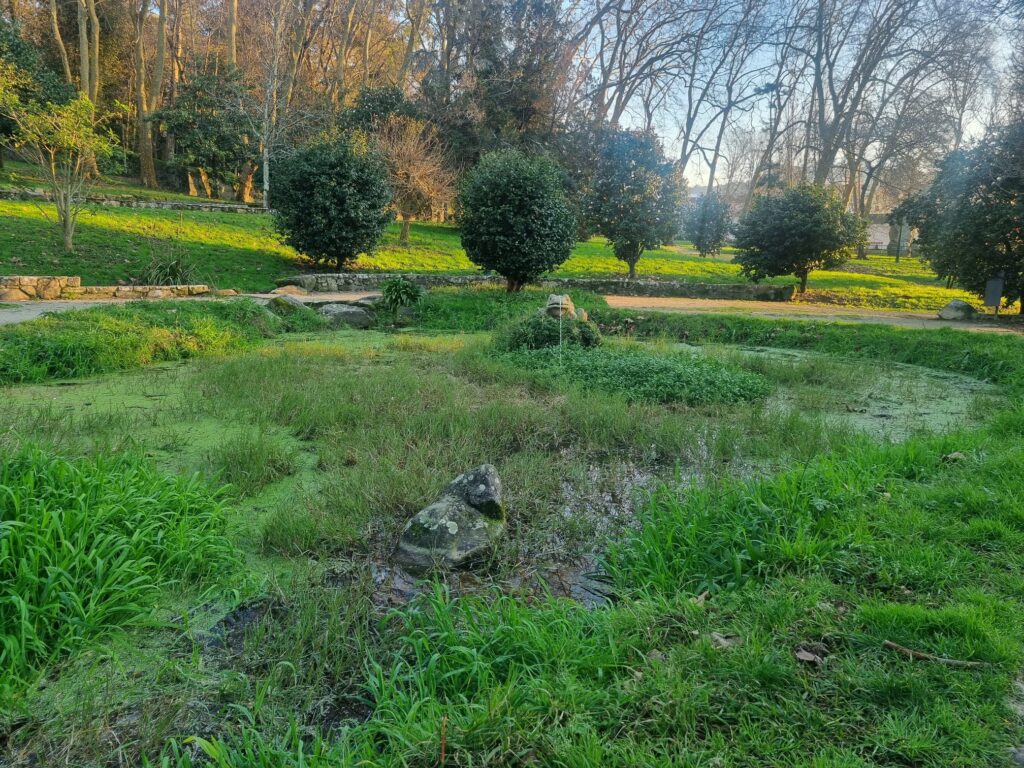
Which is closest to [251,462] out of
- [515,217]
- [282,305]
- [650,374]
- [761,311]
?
[650,374]

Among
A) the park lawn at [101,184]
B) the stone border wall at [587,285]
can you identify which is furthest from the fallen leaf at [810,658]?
the park lawn at [101,184]

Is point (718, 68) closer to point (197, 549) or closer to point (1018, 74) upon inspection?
point (1018, 74)

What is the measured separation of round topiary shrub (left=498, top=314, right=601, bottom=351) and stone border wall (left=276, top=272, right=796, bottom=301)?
6.87m

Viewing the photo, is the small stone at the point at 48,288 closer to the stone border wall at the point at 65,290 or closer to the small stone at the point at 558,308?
the stone border wall at the point at 65,290

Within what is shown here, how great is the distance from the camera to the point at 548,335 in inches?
338

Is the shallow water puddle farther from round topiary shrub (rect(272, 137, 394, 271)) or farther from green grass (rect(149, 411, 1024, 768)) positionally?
round topiary shrub (rect(272, 137, 394, 271))

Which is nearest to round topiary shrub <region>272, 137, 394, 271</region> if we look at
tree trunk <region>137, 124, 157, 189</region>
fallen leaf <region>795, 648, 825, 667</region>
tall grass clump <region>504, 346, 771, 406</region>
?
tall grass clump <region>504, 346, 771, 406</region>

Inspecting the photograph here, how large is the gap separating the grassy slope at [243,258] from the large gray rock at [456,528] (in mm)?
12397

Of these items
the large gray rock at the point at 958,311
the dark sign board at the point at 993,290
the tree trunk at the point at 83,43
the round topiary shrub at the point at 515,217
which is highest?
the tree trunk at the point at 83,43

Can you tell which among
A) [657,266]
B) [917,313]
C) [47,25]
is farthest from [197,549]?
[47,25]

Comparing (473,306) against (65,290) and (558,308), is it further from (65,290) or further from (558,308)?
(65,290)

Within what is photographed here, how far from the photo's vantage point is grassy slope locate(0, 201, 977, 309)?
43.7 feet

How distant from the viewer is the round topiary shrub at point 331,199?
1555 centimetres

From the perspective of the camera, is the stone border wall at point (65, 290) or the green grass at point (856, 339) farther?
the stone border wall at point (65, 290)
